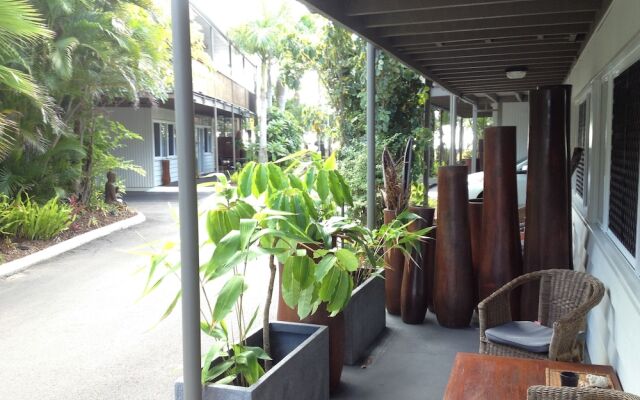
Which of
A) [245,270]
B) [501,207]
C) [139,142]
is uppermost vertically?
[139,142]

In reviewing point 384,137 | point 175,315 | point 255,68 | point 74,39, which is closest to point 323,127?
point 384,137

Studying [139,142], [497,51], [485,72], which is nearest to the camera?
[497,51]

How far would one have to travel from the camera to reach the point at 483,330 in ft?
10.8

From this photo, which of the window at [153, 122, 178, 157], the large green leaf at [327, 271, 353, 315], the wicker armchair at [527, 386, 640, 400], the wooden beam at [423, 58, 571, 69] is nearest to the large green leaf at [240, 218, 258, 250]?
the large green leaf at [327, 271, 353, 315]

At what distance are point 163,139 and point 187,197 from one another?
59.4 ft

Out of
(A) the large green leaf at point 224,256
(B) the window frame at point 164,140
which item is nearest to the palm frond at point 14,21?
(A) the large green leaf at point 224,256

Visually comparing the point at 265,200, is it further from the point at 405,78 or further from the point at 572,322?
the point at 405,78

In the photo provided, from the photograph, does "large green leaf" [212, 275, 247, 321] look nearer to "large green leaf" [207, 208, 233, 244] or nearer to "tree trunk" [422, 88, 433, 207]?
"large green leaf" [207, 208, 233, 244]

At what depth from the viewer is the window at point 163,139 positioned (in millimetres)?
18688

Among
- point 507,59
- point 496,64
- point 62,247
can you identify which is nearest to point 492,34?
point 507,59

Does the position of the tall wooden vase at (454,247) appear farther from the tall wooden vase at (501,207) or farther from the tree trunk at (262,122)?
the tree trunk at (262,122)

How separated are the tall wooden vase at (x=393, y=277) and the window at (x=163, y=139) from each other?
14.6 m

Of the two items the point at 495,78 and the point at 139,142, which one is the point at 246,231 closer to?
the point at 495,78

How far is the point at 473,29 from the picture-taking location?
4.74m
